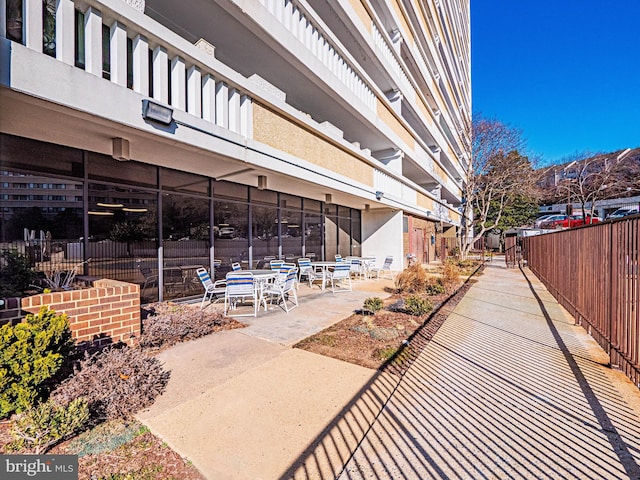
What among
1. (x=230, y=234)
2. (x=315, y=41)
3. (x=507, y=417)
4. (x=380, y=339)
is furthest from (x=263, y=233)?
(x=507, y=417)

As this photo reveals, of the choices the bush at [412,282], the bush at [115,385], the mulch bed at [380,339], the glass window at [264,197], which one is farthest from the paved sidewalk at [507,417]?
the glass window at [264,197]

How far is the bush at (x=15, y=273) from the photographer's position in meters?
4.29

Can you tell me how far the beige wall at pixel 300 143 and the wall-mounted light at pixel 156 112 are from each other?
7.24 ft

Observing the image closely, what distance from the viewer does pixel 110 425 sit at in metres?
2.80

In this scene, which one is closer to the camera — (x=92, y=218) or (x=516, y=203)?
(x=92, y=218)

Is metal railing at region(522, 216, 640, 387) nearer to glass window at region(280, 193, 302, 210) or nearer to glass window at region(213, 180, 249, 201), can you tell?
glass window at region(213, 180, 249, 201)

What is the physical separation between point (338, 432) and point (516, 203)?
160 ft

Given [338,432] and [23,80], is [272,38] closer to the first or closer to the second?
[23,80]

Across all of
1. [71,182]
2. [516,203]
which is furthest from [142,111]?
[516,203]

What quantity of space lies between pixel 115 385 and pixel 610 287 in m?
6.46

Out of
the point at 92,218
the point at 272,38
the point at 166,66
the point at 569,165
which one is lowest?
the point at 92,218

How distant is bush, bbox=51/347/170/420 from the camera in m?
2.93

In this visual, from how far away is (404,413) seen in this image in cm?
310

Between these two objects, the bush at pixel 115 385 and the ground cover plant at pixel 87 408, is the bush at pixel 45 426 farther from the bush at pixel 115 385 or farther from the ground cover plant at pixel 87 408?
the bush at pixel 115 385
